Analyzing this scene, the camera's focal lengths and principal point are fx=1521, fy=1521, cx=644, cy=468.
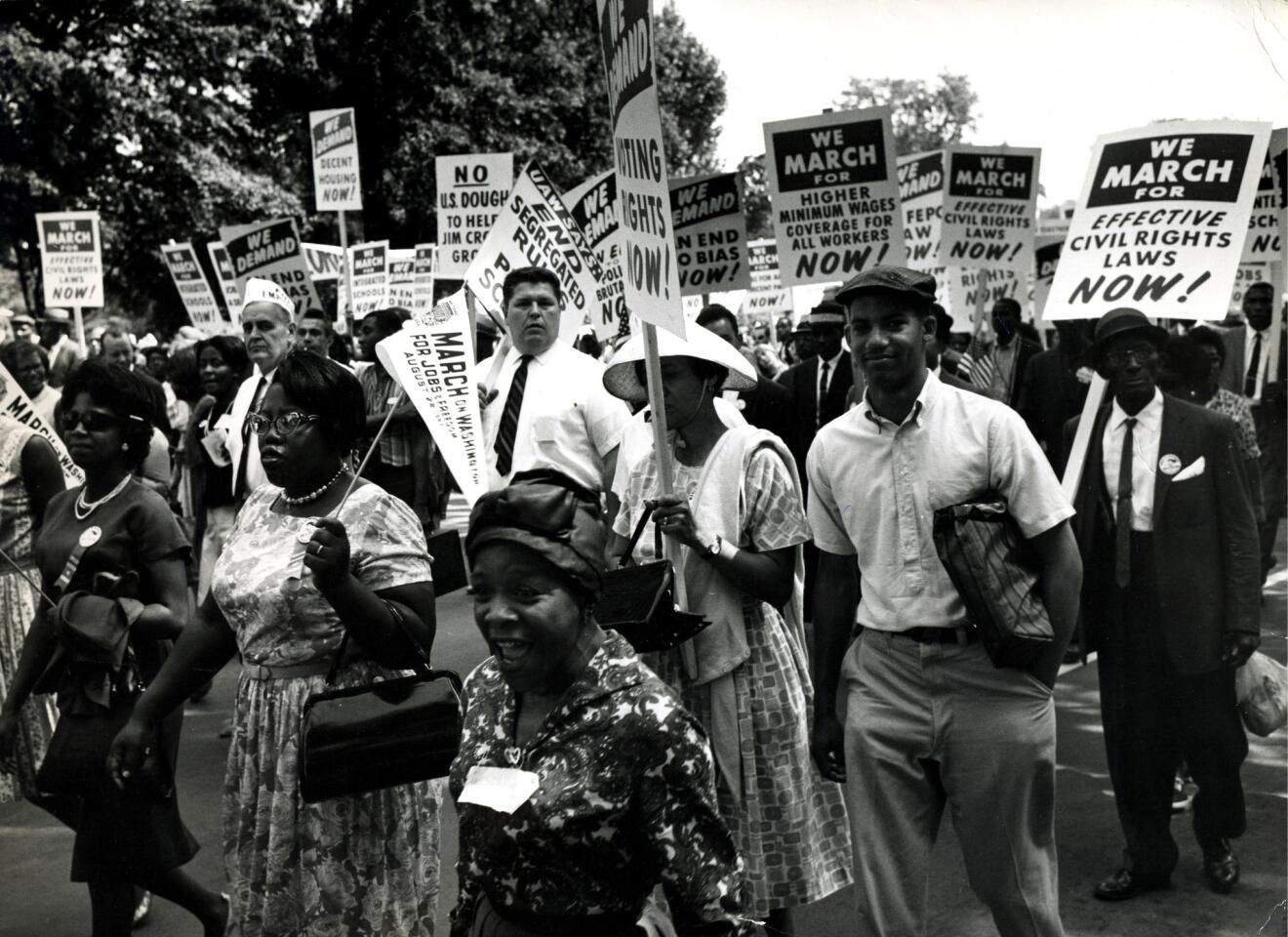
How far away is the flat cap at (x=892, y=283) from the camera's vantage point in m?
3.81

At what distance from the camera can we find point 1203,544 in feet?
16.7

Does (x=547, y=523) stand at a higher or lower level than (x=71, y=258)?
lower

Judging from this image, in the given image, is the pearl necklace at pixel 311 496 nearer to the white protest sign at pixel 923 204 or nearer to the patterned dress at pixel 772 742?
the patterned dress at pixel 772 742

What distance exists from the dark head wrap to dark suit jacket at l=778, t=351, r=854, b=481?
637 cm

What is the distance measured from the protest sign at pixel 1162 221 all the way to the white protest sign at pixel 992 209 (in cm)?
343

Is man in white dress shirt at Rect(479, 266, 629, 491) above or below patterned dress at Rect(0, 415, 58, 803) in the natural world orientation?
above

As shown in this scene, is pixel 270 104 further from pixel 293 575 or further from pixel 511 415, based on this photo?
pixel 293 575

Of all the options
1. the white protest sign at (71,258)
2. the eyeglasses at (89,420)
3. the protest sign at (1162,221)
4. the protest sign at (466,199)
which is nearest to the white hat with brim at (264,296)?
the eyeglasses at (89,420)

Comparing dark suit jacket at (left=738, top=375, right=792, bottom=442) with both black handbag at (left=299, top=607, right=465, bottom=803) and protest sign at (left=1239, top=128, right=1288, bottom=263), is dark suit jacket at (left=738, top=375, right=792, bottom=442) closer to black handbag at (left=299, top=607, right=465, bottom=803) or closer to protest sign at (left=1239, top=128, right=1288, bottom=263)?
protest sign at (left=1239, top=128, right=1288, bottom=263)

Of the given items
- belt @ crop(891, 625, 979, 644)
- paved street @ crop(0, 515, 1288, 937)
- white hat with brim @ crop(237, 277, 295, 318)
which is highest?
white hat with brim @ crop(237, 277, 295, 318)

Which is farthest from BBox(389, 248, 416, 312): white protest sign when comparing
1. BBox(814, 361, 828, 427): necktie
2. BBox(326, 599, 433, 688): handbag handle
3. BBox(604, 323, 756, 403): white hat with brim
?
BBox(326, 599, 433, 688): handbag handle

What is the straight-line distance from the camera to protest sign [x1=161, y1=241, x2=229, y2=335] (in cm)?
1485

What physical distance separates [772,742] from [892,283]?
4.25 feet

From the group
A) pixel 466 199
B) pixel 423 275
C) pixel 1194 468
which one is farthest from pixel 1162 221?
pixel 423 275
